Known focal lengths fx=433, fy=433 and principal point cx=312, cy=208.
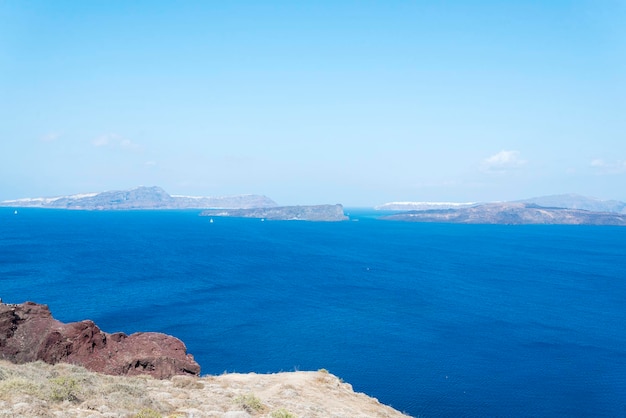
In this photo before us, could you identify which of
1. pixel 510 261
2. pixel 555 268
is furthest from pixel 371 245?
pixel 555 268

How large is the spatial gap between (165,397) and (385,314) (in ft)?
230

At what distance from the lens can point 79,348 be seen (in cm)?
2272

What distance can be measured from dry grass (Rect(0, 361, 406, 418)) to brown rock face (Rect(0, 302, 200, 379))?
149 centimetres

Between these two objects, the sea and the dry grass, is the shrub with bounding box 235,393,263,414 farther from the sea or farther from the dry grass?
the sea

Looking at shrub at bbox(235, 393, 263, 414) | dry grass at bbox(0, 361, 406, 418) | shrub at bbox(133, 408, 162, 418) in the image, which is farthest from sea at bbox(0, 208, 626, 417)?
shrub at bbox(133, 408, 162, 418)

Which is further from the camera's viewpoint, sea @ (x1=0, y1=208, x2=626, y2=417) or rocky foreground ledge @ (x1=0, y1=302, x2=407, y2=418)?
sea @ (x1=0, y1=208, x2=626, y2=417)

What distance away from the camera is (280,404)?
61.0 ft

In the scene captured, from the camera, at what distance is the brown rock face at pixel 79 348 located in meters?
22.3

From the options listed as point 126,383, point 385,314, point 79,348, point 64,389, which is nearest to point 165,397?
point 126,383

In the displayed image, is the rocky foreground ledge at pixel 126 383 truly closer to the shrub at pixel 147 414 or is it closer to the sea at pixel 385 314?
the shrub at pixel 147 414

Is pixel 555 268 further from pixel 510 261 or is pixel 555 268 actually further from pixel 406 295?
pixel 406 295

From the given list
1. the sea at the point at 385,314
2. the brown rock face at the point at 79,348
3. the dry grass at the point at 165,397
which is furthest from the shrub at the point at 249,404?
the sea at the point at 385,314

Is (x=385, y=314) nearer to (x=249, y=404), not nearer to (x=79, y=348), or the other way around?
(x=79, y=348)

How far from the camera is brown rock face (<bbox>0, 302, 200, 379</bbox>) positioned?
73.0ft
